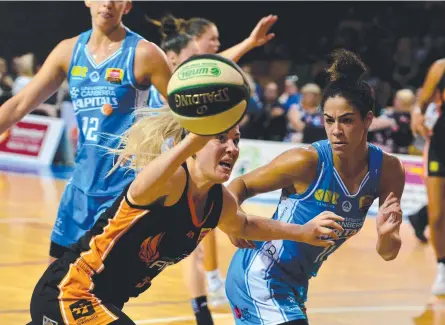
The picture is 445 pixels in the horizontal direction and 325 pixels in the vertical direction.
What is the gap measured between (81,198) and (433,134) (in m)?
4.08

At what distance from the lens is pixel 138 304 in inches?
257

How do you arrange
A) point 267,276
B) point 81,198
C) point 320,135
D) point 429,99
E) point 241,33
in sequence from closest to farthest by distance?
point 267,276, point 81,198, point 429,99, point 320,135, point 241,33

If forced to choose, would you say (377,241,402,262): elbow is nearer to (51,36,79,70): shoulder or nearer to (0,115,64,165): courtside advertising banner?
(51,36,79,70): shoulder

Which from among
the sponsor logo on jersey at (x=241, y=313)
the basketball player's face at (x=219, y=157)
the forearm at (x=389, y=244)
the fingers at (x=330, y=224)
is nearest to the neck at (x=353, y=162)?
the forearm at (x=389, y=244)

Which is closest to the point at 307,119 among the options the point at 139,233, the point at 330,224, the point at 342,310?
the point at 342,310

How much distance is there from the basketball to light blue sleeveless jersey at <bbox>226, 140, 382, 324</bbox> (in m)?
1.24

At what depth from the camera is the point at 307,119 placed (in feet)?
43.8

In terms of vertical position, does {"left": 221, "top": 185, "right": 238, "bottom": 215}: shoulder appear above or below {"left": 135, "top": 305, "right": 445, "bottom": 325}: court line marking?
above

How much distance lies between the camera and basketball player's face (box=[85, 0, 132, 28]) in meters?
4.91

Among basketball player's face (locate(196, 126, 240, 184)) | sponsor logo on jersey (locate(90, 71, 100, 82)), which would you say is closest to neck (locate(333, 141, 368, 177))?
basketball player's face (locate(196, 126, 240, 184))

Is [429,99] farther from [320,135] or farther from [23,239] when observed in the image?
[320,135]

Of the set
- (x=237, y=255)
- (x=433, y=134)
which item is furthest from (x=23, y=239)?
(x=237, y=255)

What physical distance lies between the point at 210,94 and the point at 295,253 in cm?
147

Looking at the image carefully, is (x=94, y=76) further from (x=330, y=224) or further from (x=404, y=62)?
(x=404, y=62)
